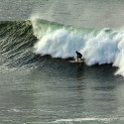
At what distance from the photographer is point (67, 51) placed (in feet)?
83.4

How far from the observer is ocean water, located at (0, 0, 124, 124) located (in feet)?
50.6

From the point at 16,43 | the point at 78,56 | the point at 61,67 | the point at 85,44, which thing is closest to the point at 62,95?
the point at 61,67

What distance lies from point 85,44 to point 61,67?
259 cm

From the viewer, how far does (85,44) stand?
25578mm

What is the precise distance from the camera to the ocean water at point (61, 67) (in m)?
15.4

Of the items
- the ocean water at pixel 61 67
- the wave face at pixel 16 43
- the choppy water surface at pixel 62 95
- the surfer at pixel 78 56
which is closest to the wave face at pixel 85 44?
the ocean water at pixel 61 67

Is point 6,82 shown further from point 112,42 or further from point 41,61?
point 112,42

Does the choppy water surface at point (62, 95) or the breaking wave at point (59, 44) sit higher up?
the choppy water surface at point (62, 95)

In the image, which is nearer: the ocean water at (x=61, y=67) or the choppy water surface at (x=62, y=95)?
the choppy water surface at (x=62, y=95)

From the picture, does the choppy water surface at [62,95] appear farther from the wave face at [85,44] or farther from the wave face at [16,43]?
the wave face at [16,43]

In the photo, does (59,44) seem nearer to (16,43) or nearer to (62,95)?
(16,43)

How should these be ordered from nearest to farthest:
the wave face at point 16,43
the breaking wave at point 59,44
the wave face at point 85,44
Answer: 1. the wave face at point 85,44
2. the breaking wave at point 59,44
3. the wave face at point 16,43

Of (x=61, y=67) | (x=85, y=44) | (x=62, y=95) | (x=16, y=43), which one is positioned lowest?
(x=16, y=43)

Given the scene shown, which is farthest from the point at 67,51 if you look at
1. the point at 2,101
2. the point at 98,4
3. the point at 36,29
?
the point at 98,4
